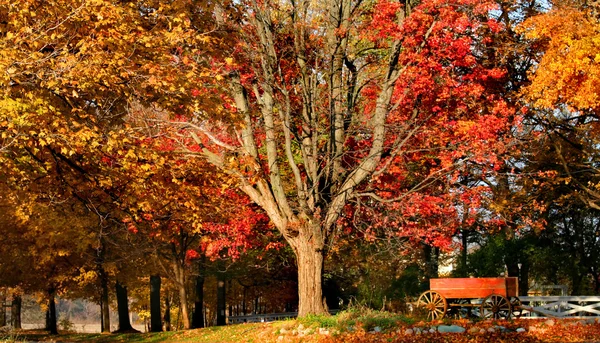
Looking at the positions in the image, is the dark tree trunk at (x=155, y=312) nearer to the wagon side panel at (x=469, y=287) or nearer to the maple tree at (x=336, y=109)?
the maple tree at (x=336, y=109)

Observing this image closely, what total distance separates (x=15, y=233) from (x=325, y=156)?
2090 centimetres

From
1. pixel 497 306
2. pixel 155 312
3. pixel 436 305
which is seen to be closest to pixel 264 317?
pixel 155 312

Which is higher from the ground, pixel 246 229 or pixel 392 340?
pixel 246 229

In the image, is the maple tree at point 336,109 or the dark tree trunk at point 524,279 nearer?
the maple tree at point 336,109

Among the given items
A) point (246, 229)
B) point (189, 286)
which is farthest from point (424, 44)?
point (189, 286)

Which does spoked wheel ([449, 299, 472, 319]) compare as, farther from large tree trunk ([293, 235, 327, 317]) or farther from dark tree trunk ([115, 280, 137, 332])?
dark tree trunk ([115, 280, 137, 332])

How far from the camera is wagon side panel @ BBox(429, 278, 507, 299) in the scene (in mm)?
19172

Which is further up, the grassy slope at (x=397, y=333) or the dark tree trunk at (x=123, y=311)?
the grassy slope at (x=397, y=333)

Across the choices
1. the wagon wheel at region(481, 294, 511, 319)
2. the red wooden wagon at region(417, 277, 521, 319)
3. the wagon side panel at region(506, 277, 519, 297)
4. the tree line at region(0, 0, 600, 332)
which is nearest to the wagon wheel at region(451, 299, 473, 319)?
the red wooden wagon at region(417, 277, 521, 319)

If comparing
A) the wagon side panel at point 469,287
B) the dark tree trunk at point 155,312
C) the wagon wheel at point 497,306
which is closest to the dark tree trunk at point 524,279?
the wagon wheel at point 497,306

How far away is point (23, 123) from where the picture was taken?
10.8 m

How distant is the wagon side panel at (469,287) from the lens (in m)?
19.2

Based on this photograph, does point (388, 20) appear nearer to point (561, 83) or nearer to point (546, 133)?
point (561, 83)

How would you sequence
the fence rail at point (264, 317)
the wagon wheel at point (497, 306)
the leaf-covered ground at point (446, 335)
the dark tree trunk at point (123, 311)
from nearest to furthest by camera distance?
the leaf-covered ground at point (446, 335), the wagon wheel at point (497, 306), the fence rail at point (264, 317), the dark tree trunk at point (123, 311)
